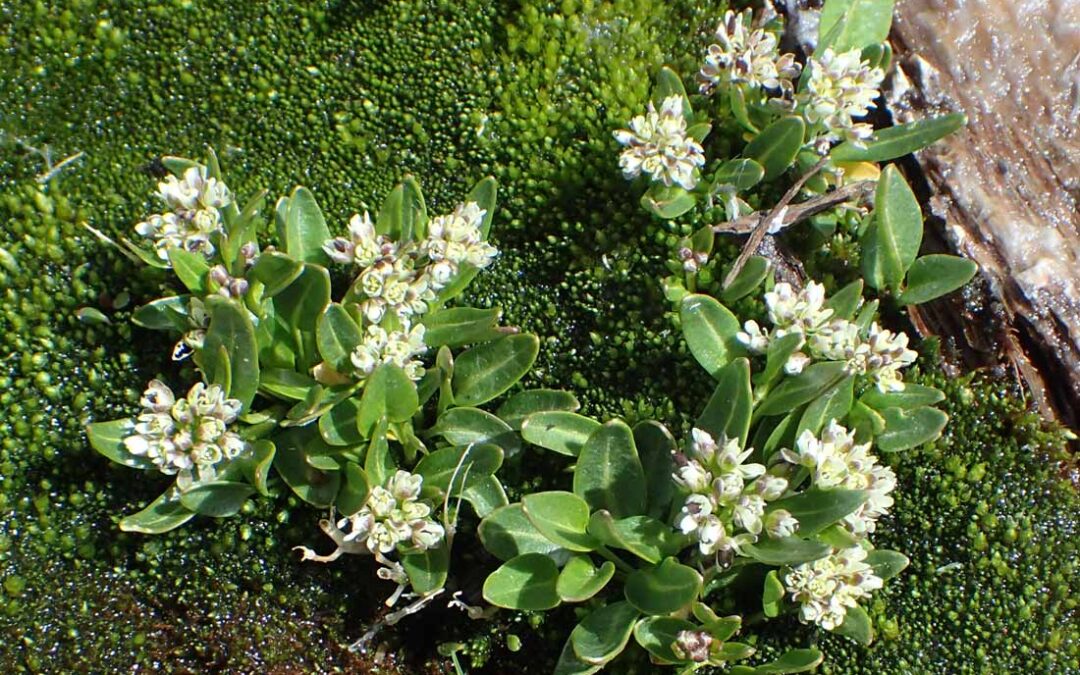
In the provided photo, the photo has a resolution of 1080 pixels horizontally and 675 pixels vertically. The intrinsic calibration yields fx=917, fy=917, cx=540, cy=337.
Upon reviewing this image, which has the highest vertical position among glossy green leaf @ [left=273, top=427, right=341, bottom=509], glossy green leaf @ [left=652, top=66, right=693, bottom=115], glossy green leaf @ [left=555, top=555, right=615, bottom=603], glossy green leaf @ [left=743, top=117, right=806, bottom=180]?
glossy green leaf @ [left=652, top=66, right=693, bottom=115]

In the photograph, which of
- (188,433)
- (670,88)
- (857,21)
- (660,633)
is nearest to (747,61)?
(670,88)

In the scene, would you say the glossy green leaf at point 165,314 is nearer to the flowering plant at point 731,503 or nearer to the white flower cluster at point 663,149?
the flowering plant at point 731,503

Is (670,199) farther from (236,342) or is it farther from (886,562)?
(236,342)

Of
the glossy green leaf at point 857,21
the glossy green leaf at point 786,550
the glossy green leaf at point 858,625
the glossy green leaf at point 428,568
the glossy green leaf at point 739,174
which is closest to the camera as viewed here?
the glossy green leaf at point 786,550

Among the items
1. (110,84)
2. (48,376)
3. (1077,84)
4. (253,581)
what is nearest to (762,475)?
(253,581)

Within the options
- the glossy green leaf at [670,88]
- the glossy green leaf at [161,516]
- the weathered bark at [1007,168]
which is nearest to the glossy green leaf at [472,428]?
the glossy green leaf at [161,516]

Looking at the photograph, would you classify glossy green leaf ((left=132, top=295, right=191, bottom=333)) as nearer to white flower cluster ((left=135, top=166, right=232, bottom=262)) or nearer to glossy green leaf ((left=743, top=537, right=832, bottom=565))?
white flower cluster ((left=135, top=166, right=232, bottom=262))

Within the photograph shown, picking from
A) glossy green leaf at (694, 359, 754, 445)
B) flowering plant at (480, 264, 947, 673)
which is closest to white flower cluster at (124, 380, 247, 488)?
flowering plant at (480, 264, 947, 673)
